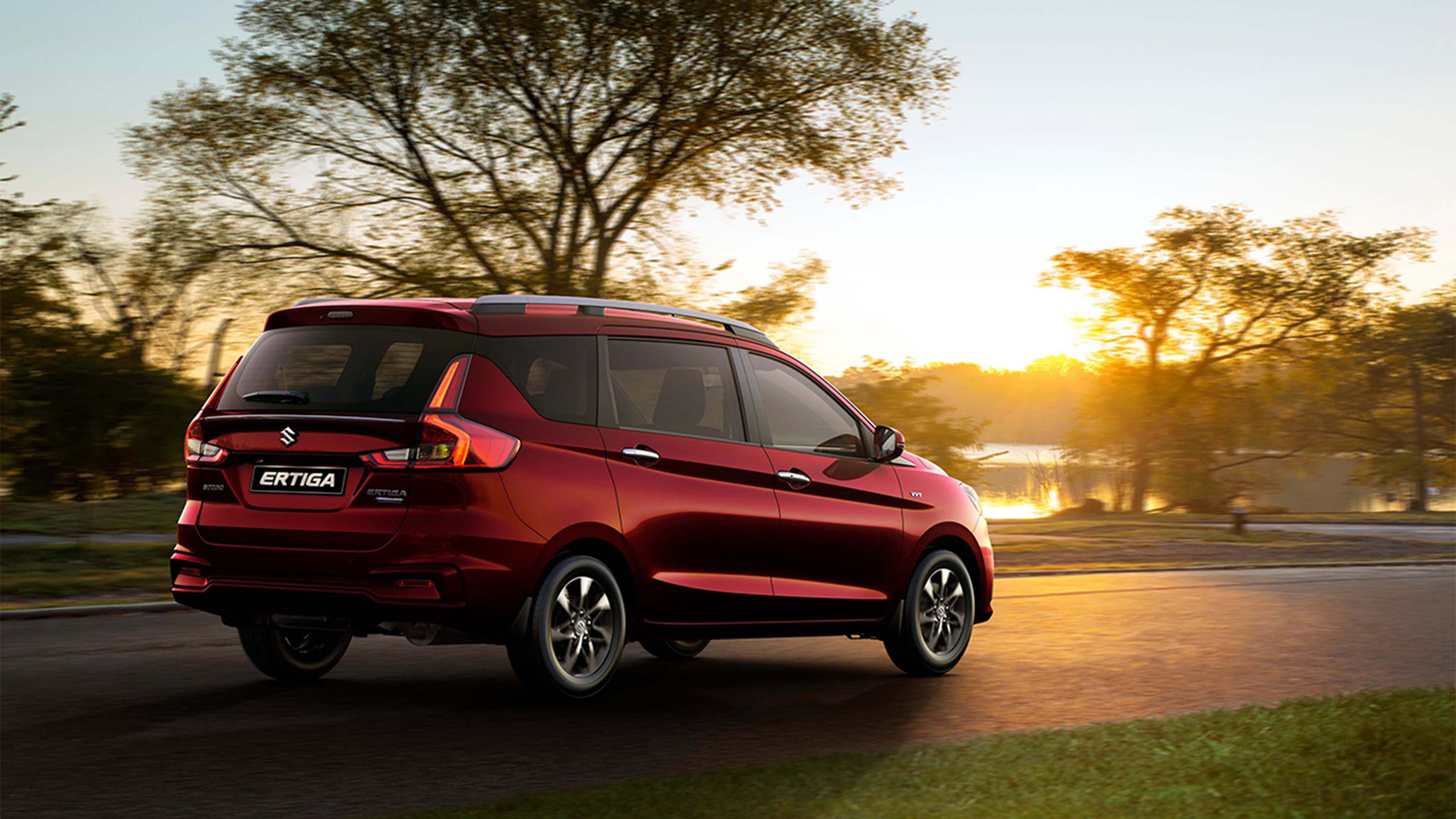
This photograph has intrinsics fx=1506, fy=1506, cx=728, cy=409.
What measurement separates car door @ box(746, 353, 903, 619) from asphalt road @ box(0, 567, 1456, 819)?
528 millimetres

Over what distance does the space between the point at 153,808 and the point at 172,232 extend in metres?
19.0

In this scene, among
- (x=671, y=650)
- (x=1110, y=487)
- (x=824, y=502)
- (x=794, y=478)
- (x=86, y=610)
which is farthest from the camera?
(x=1110, y=487)

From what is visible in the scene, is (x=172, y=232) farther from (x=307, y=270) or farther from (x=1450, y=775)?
(x=1450, y=775)

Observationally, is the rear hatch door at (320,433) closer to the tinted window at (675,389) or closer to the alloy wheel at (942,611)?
the tinted window at (675,389)

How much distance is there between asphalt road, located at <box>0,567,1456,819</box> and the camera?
578cm

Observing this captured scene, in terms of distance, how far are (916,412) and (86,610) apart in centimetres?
2053

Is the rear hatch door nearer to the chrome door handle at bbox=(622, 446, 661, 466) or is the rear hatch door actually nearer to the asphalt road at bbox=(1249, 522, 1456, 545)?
the chrome door handle at bbox=(622, 446, 661, 466)

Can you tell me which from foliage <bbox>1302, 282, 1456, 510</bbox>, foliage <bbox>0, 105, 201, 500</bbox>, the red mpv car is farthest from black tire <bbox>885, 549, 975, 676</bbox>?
foliage <bbox>1302, 282, 1456, 510</bbox>

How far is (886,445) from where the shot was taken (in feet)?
29.9

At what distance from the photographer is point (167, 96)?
23.1 metres

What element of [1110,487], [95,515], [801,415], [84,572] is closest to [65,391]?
[95,515]

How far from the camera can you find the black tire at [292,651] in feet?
26.8

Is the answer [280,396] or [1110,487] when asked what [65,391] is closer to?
[280,396]

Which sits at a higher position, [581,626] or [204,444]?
[204,444]
